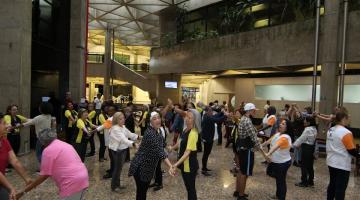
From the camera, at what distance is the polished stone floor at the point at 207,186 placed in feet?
18.1

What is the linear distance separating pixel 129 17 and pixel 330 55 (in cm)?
2015

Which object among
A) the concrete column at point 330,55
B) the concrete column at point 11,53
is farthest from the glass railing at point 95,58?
the concrete column at point 330,55

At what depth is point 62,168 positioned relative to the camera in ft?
9.58

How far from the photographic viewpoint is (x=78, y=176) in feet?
9.92

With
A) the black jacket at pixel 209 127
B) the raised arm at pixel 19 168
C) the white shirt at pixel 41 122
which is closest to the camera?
the raised arm at pixel 19 168

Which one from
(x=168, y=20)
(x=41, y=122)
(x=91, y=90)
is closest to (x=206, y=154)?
(x=41, y=122)

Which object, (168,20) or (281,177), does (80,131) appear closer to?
(281,177)

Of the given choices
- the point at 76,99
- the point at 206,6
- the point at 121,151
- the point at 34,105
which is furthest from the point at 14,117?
the point at 206,6

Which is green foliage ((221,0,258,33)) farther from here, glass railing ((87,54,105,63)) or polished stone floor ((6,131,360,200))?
glass railing ((87,54,105,63))

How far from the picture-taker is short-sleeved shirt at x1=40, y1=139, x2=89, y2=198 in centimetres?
289

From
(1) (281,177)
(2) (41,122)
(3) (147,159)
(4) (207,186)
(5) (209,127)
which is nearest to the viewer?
(3) (147,159)

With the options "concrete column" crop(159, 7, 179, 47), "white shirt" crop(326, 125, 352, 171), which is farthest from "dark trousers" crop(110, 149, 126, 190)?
"concrete column" crop(159, 7, 179, 47)

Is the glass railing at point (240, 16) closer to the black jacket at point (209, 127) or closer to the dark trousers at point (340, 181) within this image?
the black jacket at point (209, 127)

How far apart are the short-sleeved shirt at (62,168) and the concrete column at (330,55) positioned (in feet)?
33.8
